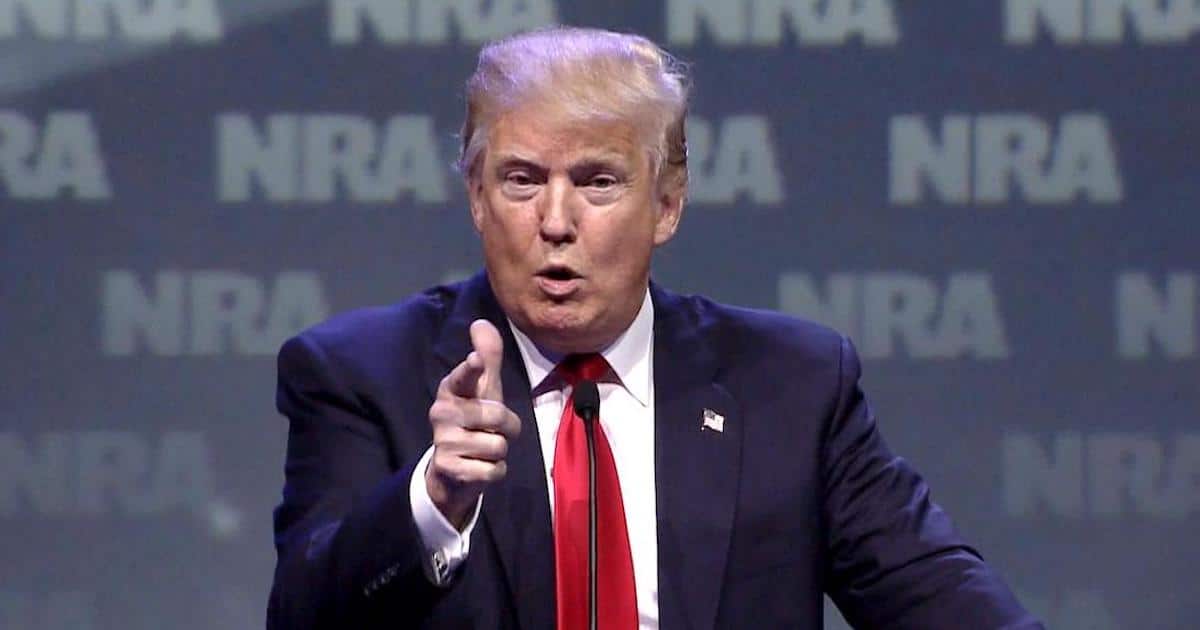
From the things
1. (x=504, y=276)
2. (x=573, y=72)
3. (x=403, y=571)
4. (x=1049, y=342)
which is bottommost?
(x=1049, y=342)

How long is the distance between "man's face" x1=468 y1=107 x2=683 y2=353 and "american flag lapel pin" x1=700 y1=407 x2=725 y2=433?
0.52ft

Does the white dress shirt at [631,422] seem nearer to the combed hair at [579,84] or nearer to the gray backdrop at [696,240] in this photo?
the combed hair at [579,84]

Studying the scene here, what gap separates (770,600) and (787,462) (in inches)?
6.1

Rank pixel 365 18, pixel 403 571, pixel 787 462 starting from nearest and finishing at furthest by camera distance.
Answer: pixel 403 571 < pixel 787 462 < pixel 365 18

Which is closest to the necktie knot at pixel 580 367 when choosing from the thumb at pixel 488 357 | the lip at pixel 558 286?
the lip at pixel 558 286

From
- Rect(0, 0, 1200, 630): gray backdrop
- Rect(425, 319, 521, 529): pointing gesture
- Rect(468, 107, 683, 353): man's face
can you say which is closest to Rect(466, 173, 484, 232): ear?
Rect(468, 107, 683, 353): man's face

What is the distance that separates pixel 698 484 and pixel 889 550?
0.74 ft

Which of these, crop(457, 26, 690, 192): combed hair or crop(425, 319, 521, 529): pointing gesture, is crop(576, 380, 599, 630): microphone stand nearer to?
crop(425, 319, 521, 529): pointing gesture

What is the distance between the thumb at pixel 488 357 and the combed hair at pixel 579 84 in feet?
1.20

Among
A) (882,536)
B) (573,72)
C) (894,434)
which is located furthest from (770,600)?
(894,434)

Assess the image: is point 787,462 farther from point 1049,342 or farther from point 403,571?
point 1049,342

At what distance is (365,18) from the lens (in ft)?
11.5

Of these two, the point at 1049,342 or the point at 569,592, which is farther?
the point at 1049,342

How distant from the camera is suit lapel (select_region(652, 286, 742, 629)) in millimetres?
2137
